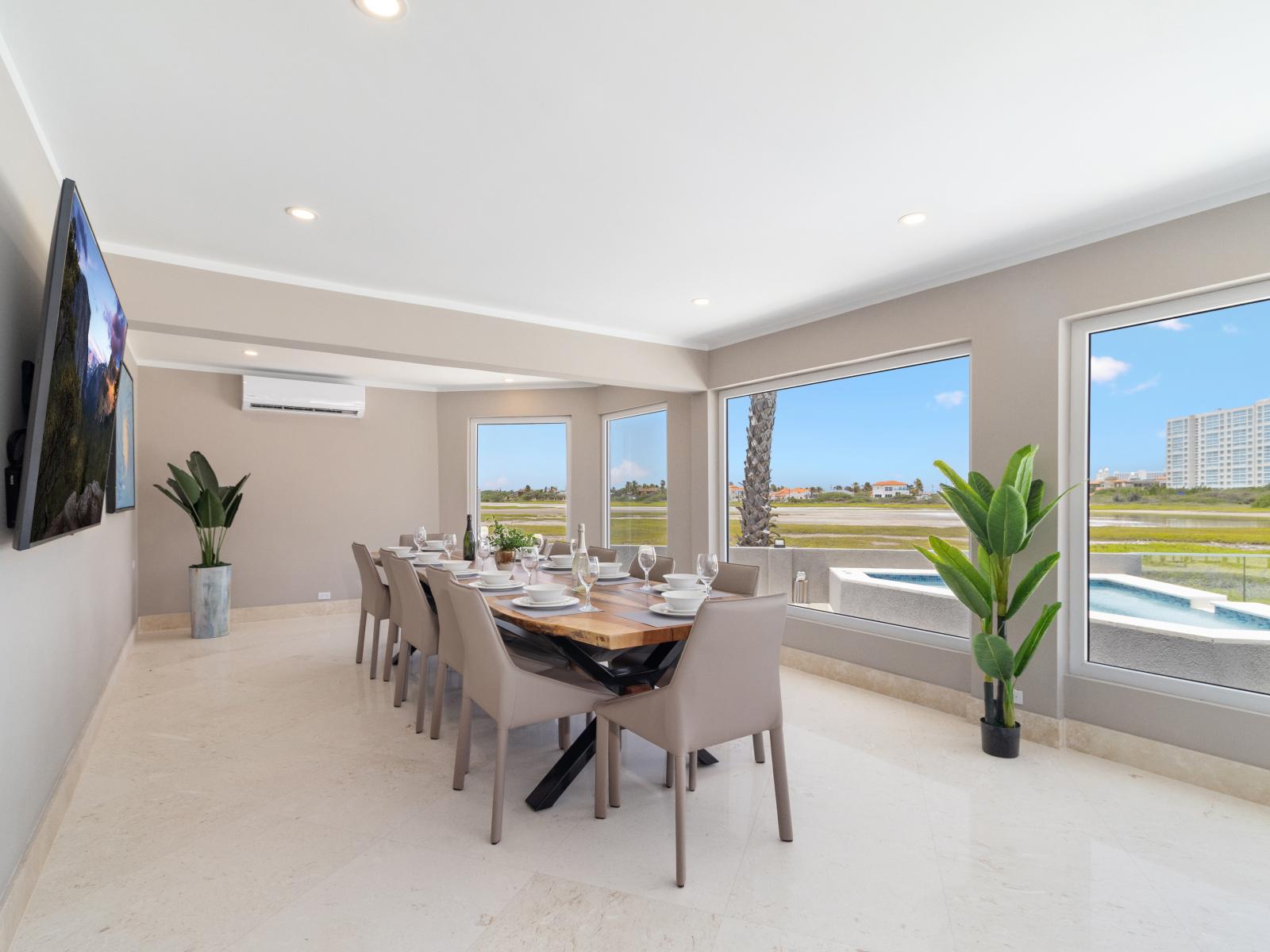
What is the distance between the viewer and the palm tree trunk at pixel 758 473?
5.31m

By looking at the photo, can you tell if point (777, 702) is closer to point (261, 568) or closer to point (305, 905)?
point (305, 905)

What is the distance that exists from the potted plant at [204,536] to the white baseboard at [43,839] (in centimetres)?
246

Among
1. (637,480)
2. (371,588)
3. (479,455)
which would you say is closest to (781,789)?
(371,588)

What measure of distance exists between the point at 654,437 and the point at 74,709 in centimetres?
468

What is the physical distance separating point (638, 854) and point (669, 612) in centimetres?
89

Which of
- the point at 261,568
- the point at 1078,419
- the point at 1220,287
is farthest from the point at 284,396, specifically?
the point at 1220,287

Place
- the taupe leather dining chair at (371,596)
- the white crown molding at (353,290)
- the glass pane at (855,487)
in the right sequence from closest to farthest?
the white crown molding at (353,290), the glass pane at (855,487), the taupe leather dining chair at (371,596)

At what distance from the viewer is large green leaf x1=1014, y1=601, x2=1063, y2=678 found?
3.13 m

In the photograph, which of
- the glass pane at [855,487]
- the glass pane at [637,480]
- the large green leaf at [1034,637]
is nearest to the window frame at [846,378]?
the glass pane at [855,487]

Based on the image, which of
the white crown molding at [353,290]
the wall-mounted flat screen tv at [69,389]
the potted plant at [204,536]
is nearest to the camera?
the wall-mounted flat screen tv at [69,389]

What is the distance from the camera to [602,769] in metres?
2.57

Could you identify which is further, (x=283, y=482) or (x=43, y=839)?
(x=283, y=482)

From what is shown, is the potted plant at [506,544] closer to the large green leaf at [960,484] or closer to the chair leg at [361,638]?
the chair leg at [361,638]

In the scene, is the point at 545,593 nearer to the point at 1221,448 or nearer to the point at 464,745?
the point at 464,745
